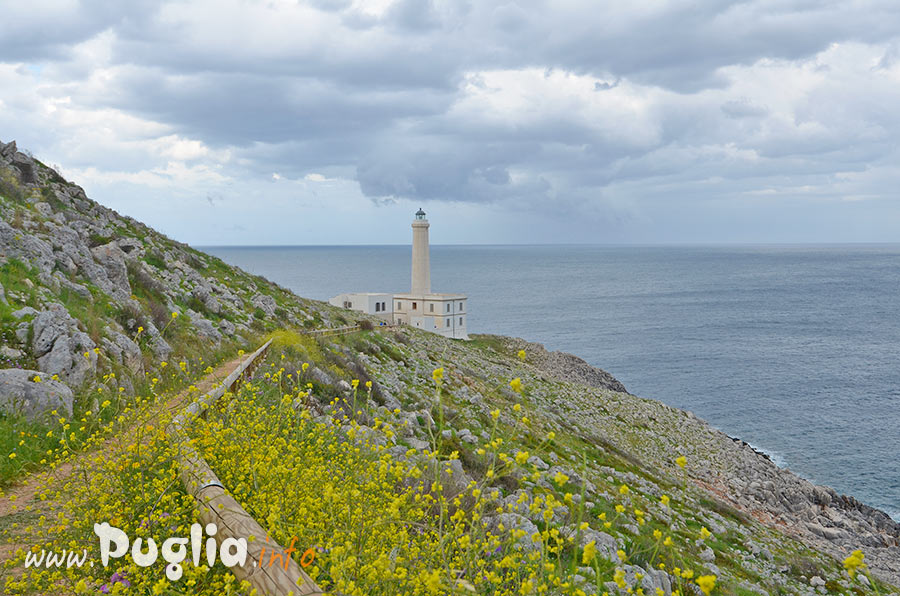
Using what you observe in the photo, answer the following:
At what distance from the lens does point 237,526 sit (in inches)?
211

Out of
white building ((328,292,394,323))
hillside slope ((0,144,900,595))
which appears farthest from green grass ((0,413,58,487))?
white building ((328,292,394,323))

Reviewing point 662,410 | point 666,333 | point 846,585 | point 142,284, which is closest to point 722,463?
point 662,410

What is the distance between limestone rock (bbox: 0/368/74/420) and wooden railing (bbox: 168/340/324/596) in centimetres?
419

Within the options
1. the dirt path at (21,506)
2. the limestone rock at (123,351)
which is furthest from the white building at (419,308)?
the dirt path at (21,506)

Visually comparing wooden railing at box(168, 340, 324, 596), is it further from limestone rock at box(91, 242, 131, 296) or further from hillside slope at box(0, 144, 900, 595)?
limestone rock at box(91, 242, 131, 296)

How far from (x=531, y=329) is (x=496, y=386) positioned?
66.6 meters

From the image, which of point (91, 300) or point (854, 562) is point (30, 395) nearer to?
point (91, 300)

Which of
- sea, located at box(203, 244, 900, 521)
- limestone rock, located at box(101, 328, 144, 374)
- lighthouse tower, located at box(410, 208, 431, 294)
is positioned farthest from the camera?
lighthouse tower, located at box(410, 208, 431, 294)

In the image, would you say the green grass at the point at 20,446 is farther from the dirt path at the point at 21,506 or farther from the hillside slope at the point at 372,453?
the dirt path at the point at 21,506

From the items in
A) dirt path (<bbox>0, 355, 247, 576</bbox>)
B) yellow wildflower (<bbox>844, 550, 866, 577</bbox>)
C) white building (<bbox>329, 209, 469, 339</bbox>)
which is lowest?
white building (<bbox>329, 209, 469, 339</bbox>)

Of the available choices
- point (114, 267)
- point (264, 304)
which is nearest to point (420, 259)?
point (264, 304)

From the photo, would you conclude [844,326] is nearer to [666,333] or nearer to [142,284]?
[666,333]

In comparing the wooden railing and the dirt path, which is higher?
the wooden railing

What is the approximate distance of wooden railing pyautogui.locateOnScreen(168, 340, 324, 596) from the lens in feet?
14.9
